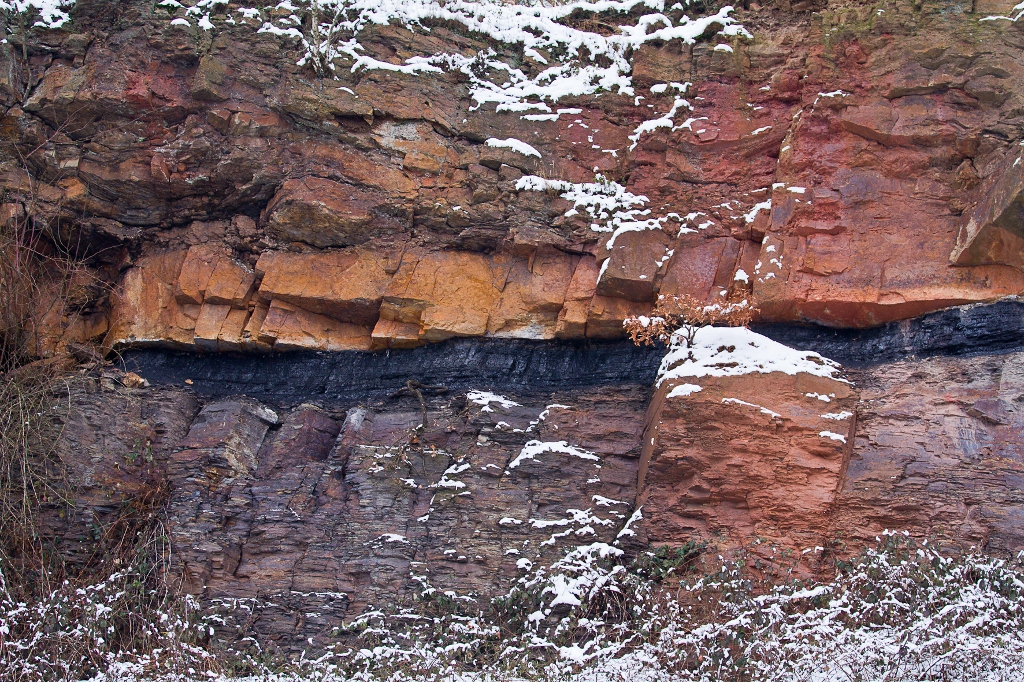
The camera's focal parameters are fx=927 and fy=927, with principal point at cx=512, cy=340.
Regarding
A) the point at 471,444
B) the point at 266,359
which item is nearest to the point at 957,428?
the point at 471,444

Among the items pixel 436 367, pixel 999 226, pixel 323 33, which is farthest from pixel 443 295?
pixel 999 226

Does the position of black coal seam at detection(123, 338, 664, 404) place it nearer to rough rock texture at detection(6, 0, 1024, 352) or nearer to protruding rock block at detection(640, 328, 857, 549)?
rough rock texture at detection(6, 0, 1024, 352)

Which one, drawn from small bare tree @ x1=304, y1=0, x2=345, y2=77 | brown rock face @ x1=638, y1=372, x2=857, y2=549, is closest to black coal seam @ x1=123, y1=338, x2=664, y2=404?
brown rock face @ x1=638, y1=372, x2=857, y2=549

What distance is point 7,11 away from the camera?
10.1 meters

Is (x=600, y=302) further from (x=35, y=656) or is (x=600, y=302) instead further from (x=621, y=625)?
(x=35, y=656)

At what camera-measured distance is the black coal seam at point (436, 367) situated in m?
9.12

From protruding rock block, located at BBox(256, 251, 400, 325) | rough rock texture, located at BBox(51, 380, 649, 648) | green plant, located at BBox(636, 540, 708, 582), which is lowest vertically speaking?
rough rock texture, located at BBox(51, 380, 649, 648)

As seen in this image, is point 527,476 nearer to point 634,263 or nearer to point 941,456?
point 634,263

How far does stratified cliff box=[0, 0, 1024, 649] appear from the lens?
25.5 ft

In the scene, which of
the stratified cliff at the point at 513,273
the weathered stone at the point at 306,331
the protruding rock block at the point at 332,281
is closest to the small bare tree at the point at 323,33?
the stratified cliff at the point at 513,273

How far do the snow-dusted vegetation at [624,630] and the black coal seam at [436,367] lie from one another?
6.80ft

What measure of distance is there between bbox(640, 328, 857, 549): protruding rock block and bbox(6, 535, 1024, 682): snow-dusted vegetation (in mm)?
416

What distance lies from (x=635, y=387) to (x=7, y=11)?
25.9 feet

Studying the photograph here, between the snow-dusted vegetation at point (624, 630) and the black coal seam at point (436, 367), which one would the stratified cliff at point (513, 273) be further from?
the snow-dusted vegetation at point (624, 630)
